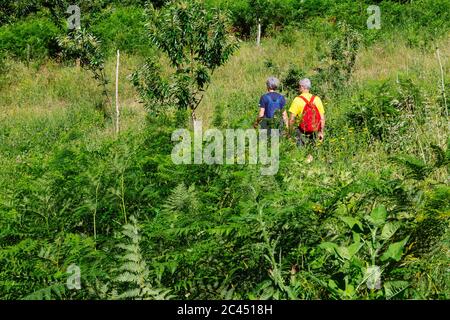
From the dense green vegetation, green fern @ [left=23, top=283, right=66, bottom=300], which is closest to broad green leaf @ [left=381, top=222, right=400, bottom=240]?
the dense green vegetation

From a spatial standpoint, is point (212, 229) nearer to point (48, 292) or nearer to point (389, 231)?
point (48, 292)

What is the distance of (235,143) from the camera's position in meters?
3.87

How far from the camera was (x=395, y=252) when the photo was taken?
114 inches

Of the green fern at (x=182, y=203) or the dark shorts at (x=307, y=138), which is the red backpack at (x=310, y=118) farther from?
the green fern at (x=182, y=203)

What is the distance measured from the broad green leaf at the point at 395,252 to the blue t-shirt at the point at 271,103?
508 centimetres

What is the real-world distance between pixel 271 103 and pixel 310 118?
2.00 ft

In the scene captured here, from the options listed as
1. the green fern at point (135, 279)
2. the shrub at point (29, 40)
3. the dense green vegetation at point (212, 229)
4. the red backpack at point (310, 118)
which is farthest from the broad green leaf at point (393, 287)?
the shrub at point (29, 40)

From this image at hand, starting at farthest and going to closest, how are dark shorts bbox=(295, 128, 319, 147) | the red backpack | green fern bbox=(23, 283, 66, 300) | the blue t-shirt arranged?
the blue t-shirt → the red backpack → dark shorts bbox=(295, 128, 319, 147) → green fern bbox=(23, 283, 66, 300)

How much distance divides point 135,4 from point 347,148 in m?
22.6

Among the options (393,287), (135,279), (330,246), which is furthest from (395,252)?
(135,279)

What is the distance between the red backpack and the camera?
7620 mm

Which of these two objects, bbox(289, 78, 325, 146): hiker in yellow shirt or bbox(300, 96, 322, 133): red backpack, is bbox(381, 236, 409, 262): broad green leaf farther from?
bbox(300, 96, 322, 133): red backpack

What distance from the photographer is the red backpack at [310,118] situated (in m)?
7.62

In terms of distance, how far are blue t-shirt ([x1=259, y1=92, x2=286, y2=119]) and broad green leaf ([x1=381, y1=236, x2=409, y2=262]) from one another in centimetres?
508
